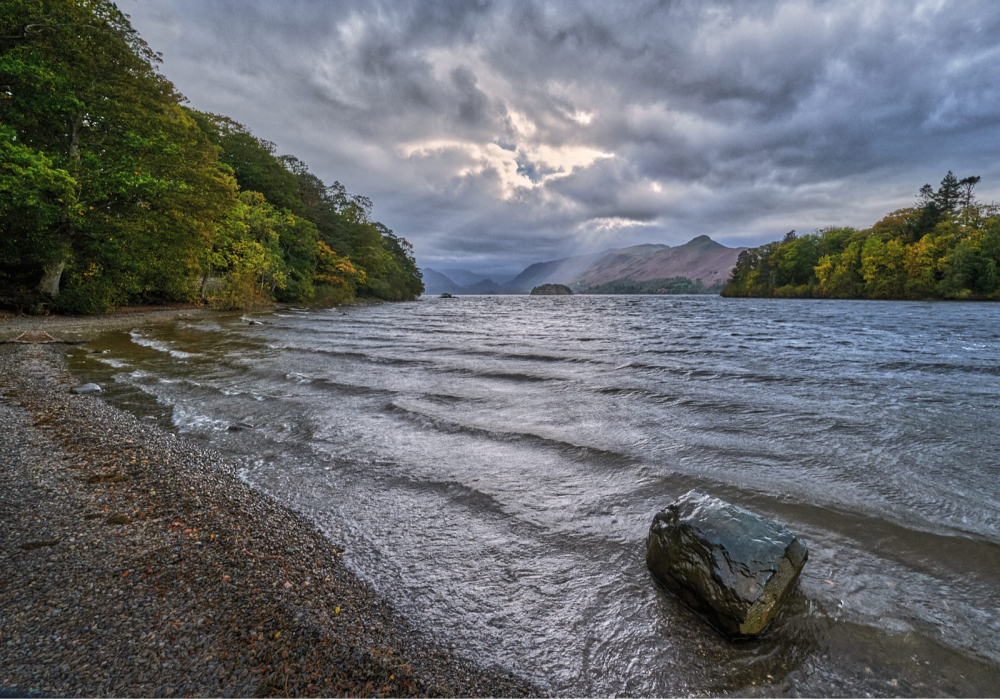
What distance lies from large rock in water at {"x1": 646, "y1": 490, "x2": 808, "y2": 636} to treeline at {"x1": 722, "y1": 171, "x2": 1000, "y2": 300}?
85.9m

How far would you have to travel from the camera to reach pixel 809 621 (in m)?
3.08

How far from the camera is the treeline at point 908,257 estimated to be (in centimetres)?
6044

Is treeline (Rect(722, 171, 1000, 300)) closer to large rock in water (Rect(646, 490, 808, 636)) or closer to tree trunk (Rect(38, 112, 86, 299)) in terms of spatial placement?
large rock in water (Rect(646, 490, 808, 636))

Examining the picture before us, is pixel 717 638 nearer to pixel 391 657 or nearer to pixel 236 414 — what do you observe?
pixel 391 657

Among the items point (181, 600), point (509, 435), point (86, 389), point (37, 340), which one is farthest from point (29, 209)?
point (181, 600)

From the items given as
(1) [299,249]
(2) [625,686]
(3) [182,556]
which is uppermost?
(1) [299,249]

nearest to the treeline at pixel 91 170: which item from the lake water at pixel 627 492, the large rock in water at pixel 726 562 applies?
the lake water at pixel 627 492

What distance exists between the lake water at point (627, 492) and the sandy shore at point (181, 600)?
1.22 ft

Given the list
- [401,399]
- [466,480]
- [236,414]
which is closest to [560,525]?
[466,480]

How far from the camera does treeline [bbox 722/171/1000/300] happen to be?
60.4m

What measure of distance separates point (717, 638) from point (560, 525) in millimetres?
1752

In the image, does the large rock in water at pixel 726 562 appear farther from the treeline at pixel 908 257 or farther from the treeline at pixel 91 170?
the treeline at pixel 908 257

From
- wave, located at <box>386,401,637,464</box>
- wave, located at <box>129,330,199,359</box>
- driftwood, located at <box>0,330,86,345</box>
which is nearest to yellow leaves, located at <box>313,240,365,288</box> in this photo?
wave, located at <box>129,330,199,359</box>

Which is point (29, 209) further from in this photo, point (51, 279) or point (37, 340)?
point (37, 340)
